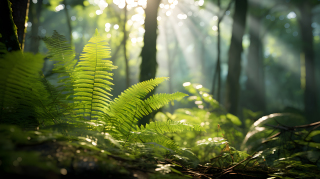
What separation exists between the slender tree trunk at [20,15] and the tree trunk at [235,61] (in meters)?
5.58

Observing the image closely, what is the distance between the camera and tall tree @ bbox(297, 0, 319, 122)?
36.2 feet

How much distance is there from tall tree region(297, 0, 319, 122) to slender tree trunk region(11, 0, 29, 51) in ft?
45.2

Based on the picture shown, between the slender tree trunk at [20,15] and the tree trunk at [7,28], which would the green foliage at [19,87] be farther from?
the slender tree trunk at [20,15]

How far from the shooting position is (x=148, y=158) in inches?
50.2

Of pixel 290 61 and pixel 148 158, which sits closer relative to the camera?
pixel 148 158

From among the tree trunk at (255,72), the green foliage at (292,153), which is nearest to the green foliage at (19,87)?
the green foliage at (292,153)

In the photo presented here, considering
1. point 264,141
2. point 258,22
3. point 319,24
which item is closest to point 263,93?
point 258,22

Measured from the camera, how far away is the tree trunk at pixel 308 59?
1103cm

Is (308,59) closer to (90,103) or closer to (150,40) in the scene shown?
(150,40)

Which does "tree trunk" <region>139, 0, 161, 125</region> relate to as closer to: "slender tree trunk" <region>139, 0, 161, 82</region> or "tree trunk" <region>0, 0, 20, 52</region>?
"slender tree trunk" <region>139, 0, 161, 82</region>

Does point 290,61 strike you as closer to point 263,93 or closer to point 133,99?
point 263,93

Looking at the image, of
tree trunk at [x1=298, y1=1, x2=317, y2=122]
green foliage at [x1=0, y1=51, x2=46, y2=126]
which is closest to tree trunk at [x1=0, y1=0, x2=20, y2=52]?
green foliage at [x1=0, y1=51, x2=46, y2=126]

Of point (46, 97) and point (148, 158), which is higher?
point (46, 97)

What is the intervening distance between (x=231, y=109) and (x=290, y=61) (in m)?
34.5
